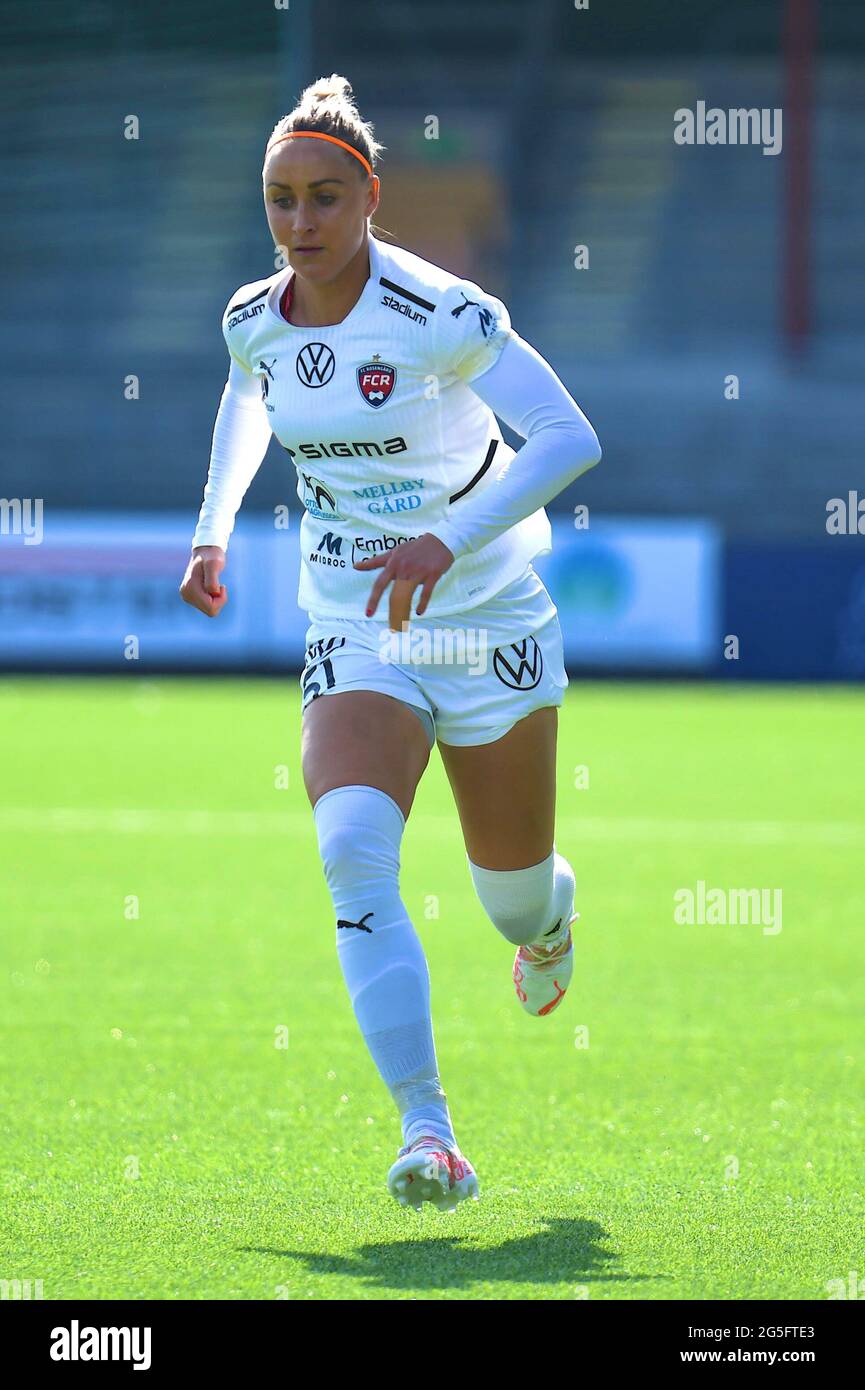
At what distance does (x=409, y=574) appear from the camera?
3900mm

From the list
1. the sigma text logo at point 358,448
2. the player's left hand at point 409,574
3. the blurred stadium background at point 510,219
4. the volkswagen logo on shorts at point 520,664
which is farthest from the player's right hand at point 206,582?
the blurred stadium background at point 510,219

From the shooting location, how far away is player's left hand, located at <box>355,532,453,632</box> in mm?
3869

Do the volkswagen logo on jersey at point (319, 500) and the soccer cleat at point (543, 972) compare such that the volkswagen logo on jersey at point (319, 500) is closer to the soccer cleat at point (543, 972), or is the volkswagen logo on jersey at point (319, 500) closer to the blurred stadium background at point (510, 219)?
the soccer cleat at point (543, 972)

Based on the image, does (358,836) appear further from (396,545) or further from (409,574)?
(396,545)

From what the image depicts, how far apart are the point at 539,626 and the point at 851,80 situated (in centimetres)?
2500

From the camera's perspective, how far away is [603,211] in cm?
2712

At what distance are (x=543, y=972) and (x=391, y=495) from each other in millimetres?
1601

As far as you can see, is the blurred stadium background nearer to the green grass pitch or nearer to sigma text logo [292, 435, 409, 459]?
the green grass pitch

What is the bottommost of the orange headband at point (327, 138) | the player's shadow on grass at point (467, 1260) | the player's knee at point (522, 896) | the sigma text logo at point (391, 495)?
the player's shadow on grass at point (467, 1260)

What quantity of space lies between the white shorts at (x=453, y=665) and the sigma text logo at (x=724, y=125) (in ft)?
74.8
